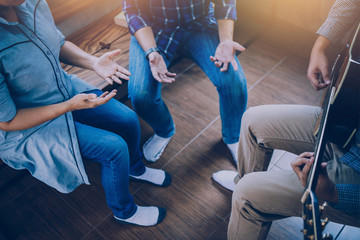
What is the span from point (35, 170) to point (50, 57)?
1.53 ft

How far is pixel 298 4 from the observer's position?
2395mm

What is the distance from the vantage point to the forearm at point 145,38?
61.5 inches

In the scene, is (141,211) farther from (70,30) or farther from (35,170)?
(70,30)

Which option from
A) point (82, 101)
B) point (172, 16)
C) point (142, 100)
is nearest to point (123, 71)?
point (142, 100)

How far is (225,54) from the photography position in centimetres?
155

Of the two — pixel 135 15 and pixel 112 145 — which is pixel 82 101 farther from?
pixel 135 15

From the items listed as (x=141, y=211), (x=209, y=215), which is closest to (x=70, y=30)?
(x=141, y=211)

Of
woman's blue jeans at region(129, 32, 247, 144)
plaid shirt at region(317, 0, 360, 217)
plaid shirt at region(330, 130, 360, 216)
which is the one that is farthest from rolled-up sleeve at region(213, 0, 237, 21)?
plaid shirt at region(330, 130, 360, 216)

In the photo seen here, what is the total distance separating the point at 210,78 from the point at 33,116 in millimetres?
898

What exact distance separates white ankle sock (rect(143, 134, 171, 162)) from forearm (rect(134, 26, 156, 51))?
568 mm

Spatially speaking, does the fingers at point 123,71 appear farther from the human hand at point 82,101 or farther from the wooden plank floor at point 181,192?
the wooden plank floor at point 181,192

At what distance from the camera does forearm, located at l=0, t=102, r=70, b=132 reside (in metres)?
1.07

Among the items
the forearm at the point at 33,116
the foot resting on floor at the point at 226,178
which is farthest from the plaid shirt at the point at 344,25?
the forearm at the point at 33,116

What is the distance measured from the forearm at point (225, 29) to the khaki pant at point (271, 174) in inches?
19.4
